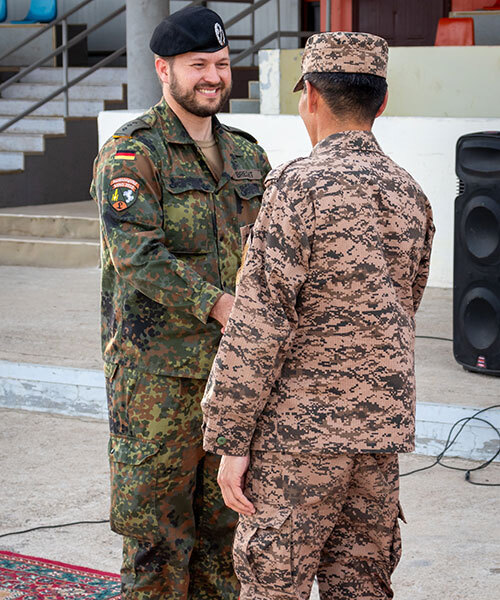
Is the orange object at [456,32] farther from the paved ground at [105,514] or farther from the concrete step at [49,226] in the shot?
the paved ground at [105,514]

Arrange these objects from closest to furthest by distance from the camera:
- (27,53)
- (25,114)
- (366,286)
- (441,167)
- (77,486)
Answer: (366,286) < (77,486) < (441,167) < (25,114) < (27,53)

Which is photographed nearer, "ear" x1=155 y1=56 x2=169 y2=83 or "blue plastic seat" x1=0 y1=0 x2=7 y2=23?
"ear" x1=155 y1=56 x2=169 y2=83

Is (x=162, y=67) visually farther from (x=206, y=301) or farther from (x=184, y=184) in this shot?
(x=206, y=301)

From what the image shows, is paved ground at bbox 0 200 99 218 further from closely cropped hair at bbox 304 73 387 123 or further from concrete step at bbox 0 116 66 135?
closely cropped hair at bbox 304 73 387 123

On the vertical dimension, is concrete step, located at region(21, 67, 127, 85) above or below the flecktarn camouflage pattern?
above

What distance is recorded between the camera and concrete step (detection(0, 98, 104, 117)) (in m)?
11.8

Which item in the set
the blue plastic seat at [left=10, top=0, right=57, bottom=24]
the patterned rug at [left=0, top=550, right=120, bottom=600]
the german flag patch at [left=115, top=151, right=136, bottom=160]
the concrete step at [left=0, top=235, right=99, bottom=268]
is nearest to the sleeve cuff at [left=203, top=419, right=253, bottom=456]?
the german flag patch at [left=115, top=151, right=136, bottom=160]

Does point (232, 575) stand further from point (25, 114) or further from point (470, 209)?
point (25, 114)

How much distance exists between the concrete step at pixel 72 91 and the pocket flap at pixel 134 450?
9.40 meters

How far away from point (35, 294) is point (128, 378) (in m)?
5.87

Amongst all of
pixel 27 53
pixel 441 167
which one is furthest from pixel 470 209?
pixel 27 53

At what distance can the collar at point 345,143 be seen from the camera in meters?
2.20

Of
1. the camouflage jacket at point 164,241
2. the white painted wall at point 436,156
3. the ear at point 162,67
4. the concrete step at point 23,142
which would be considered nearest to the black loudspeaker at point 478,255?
the white painted wall at point 436,156

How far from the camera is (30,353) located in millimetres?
Result: 6332
